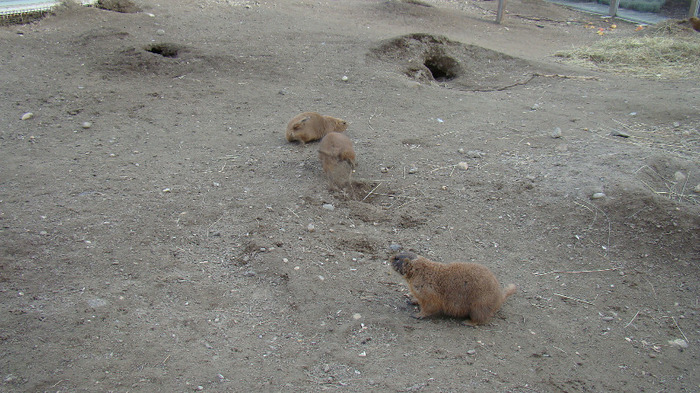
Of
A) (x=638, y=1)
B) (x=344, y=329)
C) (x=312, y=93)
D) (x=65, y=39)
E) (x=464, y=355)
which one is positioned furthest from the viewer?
(x=638, y=1)

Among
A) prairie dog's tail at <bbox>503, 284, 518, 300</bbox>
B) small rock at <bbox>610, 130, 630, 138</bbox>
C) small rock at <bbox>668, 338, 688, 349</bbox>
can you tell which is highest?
small rock at <bbox>610, 130, 630, 138</bbox>

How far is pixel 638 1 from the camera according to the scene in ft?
43.9

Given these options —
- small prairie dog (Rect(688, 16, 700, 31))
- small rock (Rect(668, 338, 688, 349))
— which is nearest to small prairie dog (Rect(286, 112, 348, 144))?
small rock (Rect(668, 338, 688, 349))

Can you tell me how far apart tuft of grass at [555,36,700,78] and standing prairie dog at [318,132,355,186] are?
6553mm

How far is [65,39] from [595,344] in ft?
30.6

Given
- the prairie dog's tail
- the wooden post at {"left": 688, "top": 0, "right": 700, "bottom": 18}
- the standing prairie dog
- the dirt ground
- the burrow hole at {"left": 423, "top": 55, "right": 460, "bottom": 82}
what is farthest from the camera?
the wooden post at {"left": 688, "top": 0, "right": 700, "bottom": 18}

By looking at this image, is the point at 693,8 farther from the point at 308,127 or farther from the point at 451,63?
the point at 308,127

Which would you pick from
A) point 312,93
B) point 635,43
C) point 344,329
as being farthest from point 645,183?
point 635,43

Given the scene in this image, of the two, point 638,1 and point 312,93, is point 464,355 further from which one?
point 638,1

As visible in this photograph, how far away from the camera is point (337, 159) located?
5.34 metres

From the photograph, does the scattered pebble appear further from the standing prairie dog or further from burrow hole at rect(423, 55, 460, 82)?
burrow hole at rect(423, 55, 460, 82)

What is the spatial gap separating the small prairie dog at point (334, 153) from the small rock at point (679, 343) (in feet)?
10.9

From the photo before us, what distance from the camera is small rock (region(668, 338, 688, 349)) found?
337cm

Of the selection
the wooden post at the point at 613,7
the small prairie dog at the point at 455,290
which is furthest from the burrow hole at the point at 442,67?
the wooden post at the point at 613,7
